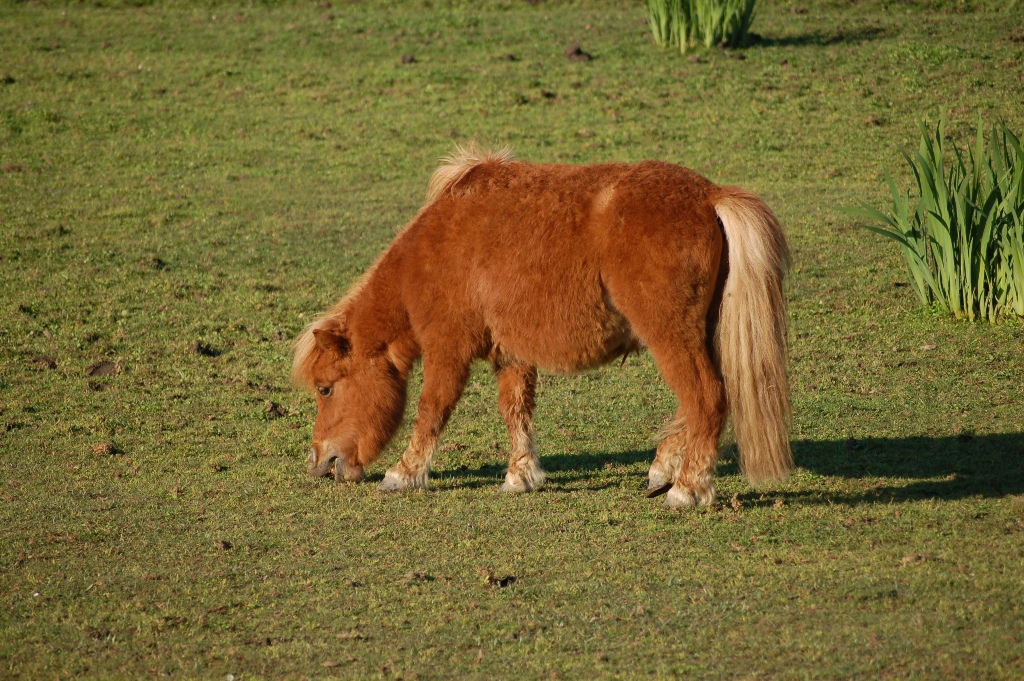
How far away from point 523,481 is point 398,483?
0.75 m

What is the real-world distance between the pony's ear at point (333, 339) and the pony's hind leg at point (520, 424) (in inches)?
37.1

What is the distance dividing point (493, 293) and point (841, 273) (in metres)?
5.88

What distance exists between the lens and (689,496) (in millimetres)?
6141

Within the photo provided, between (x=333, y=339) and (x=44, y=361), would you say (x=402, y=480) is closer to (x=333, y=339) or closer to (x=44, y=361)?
(x=333, y=339)

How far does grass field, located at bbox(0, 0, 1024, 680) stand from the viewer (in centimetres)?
481

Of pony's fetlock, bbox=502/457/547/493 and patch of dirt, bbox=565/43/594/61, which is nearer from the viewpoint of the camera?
pony's fetlock, bbox=502/457/547/493

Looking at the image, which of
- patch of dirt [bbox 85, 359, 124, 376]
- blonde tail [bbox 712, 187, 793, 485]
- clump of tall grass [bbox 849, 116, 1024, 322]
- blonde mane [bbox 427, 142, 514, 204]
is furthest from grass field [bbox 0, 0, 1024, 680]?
blonde mane [bbox 427, 142, 514, 204]

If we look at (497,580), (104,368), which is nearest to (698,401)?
(497,580)

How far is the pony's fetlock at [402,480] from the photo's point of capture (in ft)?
21.9

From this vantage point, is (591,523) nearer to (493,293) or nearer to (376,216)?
(493,293)

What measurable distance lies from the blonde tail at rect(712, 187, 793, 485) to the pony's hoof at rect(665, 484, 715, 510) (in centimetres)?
26

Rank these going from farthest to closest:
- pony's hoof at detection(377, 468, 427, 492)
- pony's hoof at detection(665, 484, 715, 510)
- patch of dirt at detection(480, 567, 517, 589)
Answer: pony's hoof at detection(377, 468, 427, 492) → pony's hoof at detection(665, 484, 715, 510) → patch of dirt at detection(480, 567, 517, 589)

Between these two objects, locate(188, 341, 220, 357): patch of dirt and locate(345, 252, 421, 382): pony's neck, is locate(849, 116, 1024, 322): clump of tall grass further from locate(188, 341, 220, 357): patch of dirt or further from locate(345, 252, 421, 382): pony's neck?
locate(188, 341, 220, 357): patch of dirt

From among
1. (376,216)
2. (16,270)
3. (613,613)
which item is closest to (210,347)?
(16,270)
